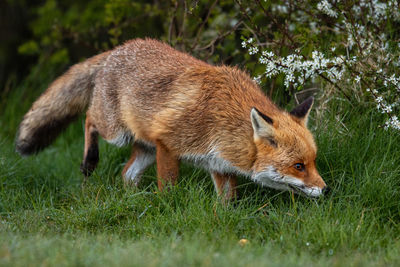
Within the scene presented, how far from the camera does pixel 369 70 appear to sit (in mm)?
5184

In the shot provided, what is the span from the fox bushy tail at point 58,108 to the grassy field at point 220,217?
1.10ft

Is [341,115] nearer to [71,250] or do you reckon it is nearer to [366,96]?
[366,96]

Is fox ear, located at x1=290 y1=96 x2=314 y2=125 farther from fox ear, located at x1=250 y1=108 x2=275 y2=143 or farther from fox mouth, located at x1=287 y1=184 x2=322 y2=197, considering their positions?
fox mouth, located at x1=287 y1=184 x2=322 y2=197

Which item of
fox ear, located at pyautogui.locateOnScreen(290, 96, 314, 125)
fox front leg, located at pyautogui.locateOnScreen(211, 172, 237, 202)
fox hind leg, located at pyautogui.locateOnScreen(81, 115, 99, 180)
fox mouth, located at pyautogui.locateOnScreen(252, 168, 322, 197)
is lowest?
fox hind leg, located at pyautogui.locateOnScreen(81, 115, 99, 180)

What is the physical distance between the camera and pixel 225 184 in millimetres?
4938

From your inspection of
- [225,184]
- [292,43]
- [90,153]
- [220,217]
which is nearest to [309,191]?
[220,217]

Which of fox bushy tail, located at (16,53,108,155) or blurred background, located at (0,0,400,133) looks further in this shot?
fox bushy tail, located at (16,53,108,155)

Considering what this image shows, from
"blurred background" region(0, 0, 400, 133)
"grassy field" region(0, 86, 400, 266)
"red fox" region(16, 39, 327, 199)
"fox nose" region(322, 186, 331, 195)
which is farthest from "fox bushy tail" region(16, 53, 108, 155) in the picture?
"fox nose" region(322, 186, 331, 195)

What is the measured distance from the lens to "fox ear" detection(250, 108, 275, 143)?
429cm

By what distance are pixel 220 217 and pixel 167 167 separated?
3.11 feet

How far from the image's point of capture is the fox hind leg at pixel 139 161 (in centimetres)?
565

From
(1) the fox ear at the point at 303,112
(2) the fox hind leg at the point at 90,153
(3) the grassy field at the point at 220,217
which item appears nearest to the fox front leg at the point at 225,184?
(3) the grassy field at the point at 220,217

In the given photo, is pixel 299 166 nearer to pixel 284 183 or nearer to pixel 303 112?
pixel 284 183

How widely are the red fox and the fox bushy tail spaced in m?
0.01
